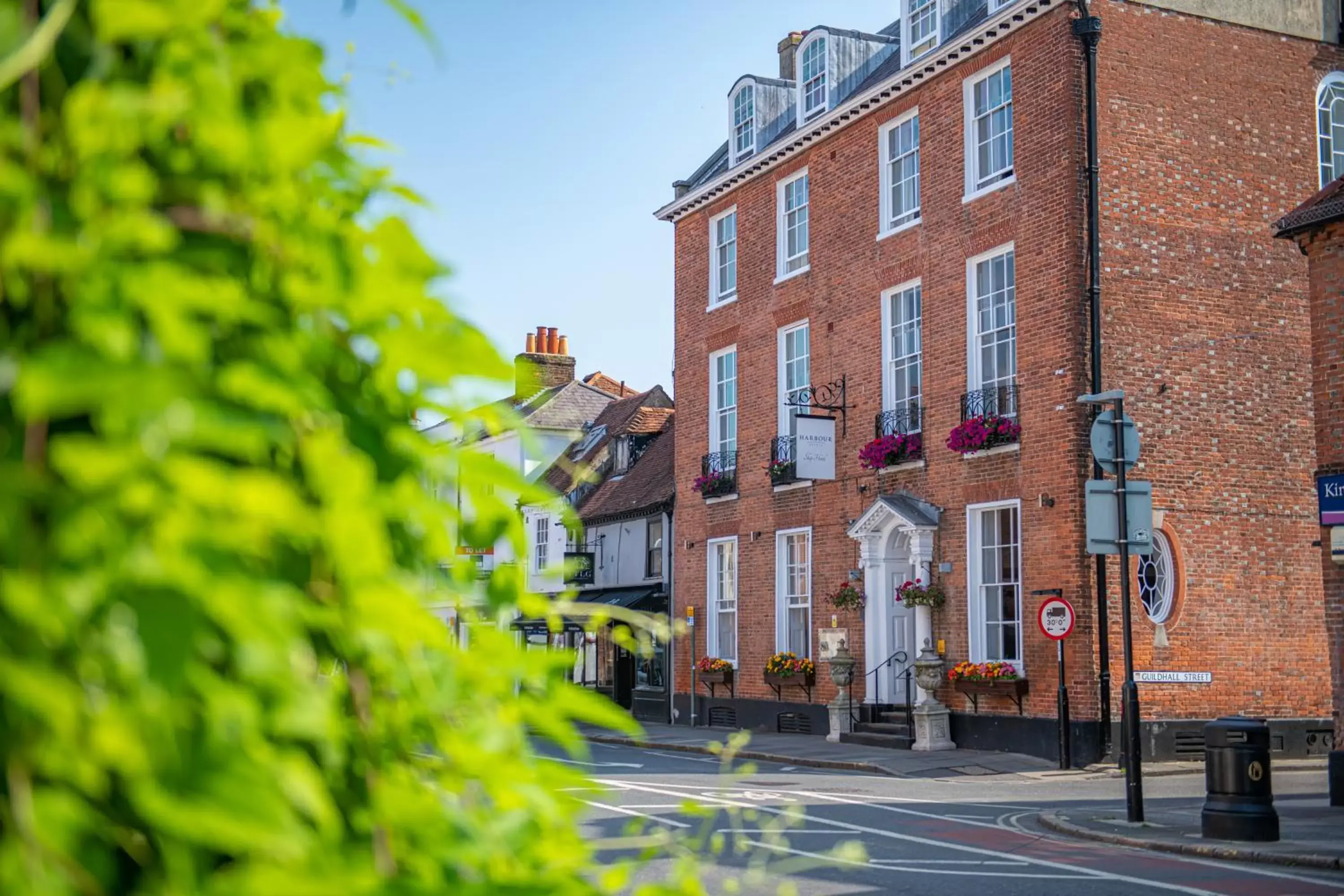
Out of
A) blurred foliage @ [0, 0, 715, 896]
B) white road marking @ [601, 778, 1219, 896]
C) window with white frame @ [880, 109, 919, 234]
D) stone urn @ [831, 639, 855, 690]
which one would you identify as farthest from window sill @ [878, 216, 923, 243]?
blurred foliage @ [0, 0, 715, 896]

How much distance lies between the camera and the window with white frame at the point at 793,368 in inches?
1136

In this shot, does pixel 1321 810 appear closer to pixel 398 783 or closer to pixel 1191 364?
pixel 1191 364

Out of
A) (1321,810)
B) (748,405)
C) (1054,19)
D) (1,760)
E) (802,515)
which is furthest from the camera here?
(748,405)

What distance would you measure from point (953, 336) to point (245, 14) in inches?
942

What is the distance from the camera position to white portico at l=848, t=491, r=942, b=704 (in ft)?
83.3

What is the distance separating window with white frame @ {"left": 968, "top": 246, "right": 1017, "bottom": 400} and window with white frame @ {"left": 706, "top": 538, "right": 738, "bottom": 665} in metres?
8.59

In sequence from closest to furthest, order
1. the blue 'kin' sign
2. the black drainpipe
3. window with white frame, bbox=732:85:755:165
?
the blue 'kin' sign → the black drainpipe → window with white frame, bbox=732:85:755:165

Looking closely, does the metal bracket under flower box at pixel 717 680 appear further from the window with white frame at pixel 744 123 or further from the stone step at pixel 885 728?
the window with white frame at pixel 744 123

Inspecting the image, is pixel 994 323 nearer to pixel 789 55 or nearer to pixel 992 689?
pixel 992 689

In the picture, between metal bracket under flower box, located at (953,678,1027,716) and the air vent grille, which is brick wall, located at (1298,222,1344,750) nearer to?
metal bracket under flower box, located at (953,678,1027,716)

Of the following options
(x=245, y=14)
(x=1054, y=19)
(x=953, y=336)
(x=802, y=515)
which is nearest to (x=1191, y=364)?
(x=953, y=336)

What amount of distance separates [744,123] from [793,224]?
Answer: 378 cm

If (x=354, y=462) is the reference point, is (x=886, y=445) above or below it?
above

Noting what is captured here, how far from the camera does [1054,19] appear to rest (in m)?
22.6
